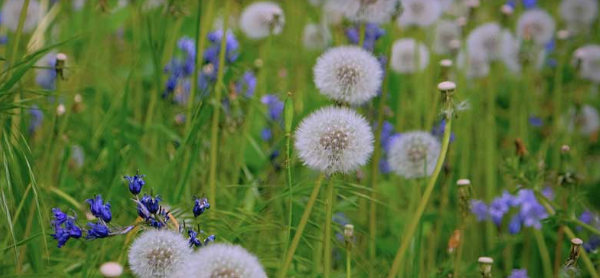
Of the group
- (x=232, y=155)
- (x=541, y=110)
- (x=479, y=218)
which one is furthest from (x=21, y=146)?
(x=541, y=110)

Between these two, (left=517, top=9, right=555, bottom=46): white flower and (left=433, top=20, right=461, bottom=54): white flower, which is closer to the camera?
(left=517, top=9, right=555, bottom=46): white flower

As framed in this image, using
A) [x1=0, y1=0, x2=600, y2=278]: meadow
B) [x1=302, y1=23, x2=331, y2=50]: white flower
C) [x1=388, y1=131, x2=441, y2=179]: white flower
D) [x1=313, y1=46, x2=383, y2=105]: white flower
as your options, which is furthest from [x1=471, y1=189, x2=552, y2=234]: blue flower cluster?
[x1=302, y1=23, x2=331, y2=50]: white flower

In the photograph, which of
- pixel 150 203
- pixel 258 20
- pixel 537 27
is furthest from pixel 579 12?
pixel 150 203

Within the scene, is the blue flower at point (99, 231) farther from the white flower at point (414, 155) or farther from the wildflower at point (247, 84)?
the wildflower at point (247, 84)

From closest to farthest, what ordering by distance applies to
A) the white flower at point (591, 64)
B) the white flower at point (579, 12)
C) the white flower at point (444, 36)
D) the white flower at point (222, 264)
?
the white flower at point (222, 264) → the white flower at point (591, 64) → the white flower at point (579, 12) → the white flower at point (444, 36)

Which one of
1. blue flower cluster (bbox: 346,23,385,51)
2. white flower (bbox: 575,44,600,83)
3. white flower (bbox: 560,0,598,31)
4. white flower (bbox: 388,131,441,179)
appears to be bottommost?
white flower (bbox: 388,131,441,179)

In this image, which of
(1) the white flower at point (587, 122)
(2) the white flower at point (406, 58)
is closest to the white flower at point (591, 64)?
(1) the white flower at point (587, 122)

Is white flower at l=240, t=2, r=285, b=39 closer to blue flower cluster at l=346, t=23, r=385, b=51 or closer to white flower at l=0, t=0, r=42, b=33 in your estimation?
blue flower cluster at l=346, t=23, r=385, b=51
